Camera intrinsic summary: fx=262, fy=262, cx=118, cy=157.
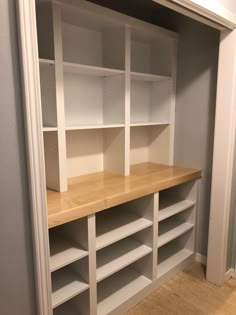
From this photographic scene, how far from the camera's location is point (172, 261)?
233cm

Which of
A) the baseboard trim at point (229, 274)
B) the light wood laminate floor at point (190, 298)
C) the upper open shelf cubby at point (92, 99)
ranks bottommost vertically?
the light wood laminate floor at point (190, 298)

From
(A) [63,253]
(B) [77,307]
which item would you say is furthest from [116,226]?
(B) [77,307]

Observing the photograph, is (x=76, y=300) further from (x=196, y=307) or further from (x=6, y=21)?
(x=6, y=21)

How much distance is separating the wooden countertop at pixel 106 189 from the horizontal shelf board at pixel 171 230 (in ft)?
1.56

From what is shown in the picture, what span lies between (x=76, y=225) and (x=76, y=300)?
55 centimetres

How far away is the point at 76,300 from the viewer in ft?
5.82

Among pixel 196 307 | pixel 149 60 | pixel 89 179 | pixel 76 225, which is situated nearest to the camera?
pixel 76 225

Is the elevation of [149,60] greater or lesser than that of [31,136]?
greater

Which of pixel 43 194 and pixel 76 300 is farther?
pixel 76 300

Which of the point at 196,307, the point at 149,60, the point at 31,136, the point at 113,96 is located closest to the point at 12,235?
the point at 31,136

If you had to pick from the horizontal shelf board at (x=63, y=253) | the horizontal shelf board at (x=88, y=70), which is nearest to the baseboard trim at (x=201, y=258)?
the horizontal shelf board at (x=63, y=253)

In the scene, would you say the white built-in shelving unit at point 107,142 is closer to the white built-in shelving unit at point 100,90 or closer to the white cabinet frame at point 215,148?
the white built-in shelving unit at point 100,90

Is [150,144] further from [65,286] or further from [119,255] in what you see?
[65,286]

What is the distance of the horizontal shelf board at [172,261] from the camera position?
7.21 ft
